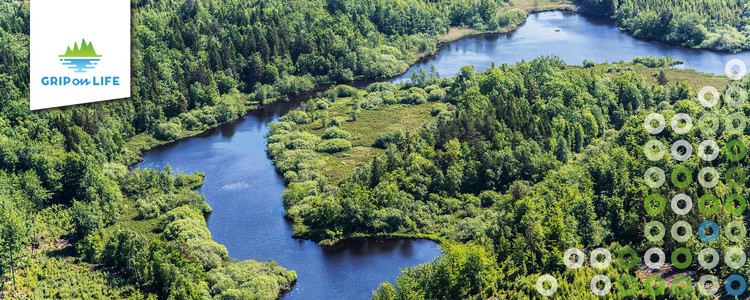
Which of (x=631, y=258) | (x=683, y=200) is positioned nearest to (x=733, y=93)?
(x=683, y=200)

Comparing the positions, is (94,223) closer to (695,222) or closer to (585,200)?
(585,200)

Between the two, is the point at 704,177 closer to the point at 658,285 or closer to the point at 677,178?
the point at 677,178

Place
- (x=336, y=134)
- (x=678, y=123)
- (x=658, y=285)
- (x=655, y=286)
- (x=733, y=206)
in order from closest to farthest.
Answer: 1. (x=658, y=285)
2. (x=655, y=286)
3. (x=733, y=206)
4. (x=678, y=123)
5. (x=336, y=134)

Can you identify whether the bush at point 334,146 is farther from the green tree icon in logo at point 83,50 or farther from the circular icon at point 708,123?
the circular icon at point 708,123

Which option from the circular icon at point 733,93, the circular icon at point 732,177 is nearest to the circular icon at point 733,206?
the circular icon at point 732,177

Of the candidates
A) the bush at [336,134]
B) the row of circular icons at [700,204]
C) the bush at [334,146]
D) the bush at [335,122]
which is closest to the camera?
the row of circular icons at [700,204]

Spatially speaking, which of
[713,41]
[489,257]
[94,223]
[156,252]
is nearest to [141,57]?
[94,223]
